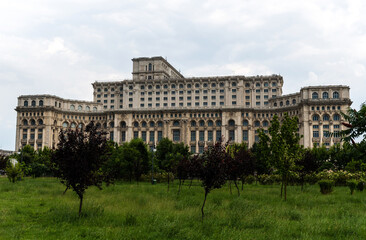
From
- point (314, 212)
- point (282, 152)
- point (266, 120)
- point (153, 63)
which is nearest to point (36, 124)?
point (153, 63)

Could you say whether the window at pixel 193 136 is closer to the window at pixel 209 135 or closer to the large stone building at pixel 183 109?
the large stone building at pixel 183 109

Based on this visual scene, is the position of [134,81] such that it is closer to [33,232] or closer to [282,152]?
[282,152]

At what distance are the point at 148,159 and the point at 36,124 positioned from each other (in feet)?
240

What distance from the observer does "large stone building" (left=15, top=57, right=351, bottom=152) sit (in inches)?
4181

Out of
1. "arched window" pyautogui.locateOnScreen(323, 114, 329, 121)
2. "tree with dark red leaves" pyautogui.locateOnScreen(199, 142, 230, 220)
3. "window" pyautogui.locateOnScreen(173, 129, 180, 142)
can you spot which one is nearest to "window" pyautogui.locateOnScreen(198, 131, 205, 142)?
"window" pyautogui.locateOnScreen(173, 129, 180, 142)

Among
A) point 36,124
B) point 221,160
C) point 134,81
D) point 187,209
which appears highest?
point 134,81

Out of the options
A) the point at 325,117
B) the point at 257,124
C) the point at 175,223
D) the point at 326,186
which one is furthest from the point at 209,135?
the point at 175,223

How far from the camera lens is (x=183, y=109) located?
116562 millimetres

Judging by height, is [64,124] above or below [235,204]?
above

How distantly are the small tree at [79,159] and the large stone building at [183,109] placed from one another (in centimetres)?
8610

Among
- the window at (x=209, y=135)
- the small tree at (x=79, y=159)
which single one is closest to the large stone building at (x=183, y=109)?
the window at (x=209, y=135)

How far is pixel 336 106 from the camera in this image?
104500mm

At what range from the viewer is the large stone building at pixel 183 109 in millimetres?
106188

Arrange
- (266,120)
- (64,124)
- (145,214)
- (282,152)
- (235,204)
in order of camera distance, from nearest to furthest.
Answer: (145,214), (235,204), (282,152), (266,120), (64,124)
